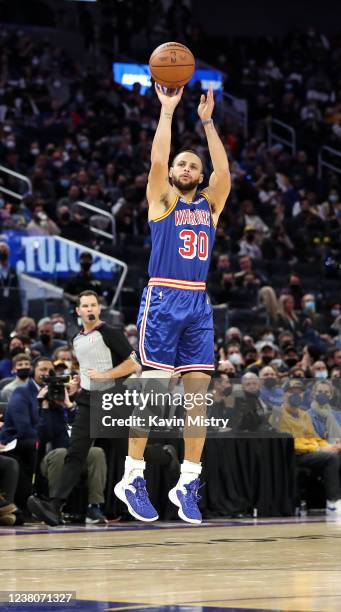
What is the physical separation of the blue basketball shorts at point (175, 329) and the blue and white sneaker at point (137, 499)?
0.81 metres

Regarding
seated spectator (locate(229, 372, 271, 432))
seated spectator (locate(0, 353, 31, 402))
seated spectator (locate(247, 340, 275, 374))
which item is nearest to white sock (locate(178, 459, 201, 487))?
seated spectator (locate(0, 353, 31, 402))

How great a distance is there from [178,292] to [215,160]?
926 mm

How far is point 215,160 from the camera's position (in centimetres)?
847

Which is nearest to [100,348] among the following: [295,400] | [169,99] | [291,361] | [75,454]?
[75,454]

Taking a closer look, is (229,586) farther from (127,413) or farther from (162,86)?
(127,413)

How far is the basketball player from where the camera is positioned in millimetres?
8258

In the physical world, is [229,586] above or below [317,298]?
below

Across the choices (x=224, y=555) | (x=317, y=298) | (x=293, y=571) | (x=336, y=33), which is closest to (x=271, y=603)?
(x=293, y=571)

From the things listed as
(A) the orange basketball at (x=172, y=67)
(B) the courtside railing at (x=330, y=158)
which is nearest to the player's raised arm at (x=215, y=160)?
(A) the orange basketball at (x=172, y=67)

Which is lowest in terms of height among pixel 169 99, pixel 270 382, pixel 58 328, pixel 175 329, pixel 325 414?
pixel 325 414

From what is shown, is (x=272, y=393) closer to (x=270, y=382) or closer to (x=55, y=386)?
(x=270, y=382)

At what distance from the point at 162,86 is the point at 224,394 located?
6924 mm

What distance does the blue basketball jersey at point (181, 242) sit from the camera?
8281mm

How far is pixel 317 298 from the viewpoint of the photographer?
22.0 m
